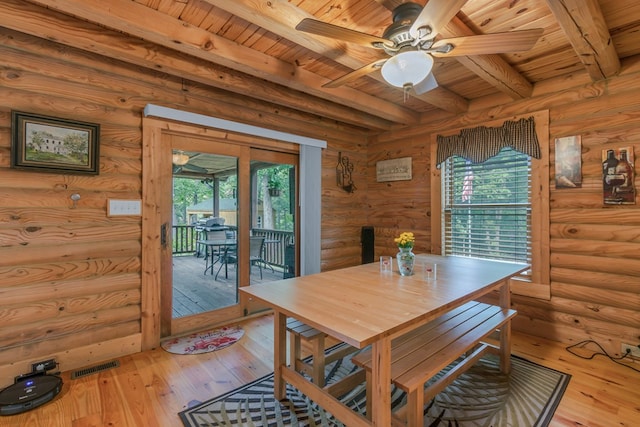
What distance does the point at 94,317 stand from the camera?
2.48 meters

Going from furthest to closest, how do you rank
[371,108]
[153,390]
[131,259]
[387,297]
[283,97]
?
[371,108], [283,97], [131,259], [153,390], [387,297]

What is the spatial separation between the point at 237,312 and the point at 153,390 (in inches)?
50.9

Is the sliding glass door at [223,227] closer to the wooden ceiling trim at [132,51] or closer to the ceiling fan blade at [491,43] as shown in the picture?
the wooden ceiling trim at [132,51]

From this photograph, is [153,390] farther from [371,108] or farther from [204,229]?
[371,108]

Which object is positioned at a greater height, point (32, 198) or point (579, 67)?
point (579, 67)

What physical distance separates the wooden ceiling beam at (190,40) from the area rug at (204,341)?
2.36 metres

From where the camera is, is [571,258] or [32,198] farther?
[571,258]

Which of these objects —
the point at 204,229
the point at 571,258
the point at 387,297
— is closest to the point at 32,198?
the point at 204,229

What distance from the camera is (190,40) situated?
2078 mm

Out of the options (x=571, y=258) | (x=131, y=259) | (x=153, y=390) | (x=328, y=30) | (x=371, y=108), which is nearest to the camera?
(x=328, y=30)

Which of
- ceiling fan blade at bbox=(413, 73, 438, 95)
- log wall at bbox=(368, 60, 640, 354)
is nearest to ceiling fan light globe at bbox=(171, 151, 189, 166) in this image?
ceiling fan blade at bbox=(413, 73, 438, 95)

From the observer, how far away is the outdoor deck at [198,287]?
306 cm

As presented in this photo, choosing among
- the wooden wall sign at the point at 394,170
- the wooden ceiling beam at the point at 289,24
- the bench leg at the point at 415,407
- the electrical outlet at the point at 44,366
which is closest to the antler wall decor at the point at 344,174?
the wooden wall sign at the point at 394,170

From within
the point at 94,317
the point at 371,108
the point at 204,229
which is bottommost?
the point at 94,317
